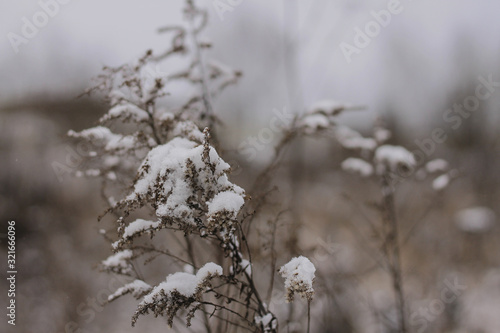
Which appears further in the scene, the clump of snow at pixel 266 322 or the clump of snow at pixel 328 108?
the clump of snow at pixel 328 108

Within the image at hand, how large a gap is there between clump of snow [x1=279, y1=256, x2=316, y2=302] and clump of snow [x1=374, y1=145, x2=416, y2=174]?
6.88 feet

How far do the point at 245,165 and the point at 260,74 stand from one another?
10.7 metres

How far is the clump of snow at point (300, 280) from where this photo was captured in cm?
165

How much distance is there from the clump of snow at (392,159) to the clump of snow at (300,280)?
210 centimetres

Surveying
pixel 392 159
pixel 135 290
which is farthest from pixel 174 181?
pixel 392 159

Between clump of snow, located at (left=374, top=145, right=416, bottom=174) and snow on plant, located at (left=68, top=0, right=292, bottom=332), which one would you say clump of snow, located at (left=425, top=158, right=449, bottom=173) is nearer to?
clump of snow, located at (left=374, top=145, right=416, bottom=174)

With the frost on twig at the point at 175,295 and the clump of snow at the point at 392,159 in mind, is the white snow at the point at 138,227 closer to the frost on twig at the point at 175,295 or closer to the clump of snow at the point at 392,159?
the frost on twig at the point at 175,295

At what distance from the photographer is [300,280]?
5.47 ft

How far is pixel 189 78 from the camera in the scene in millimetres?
2945

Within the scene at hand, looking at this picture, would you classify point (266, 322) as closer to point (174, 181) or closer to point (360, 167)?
point (174, 181)

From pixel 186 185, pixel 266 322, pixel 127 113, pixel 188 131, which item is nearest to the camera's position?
pixel 186 185

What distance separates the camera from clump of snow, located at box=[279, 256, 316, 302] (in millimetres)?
1652

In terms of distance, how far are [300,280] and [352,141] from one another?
8.26 ft

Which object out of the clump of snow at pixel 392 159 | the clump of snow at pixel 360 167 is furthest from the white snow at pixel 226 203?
the clump of snow at pixel 360 167
